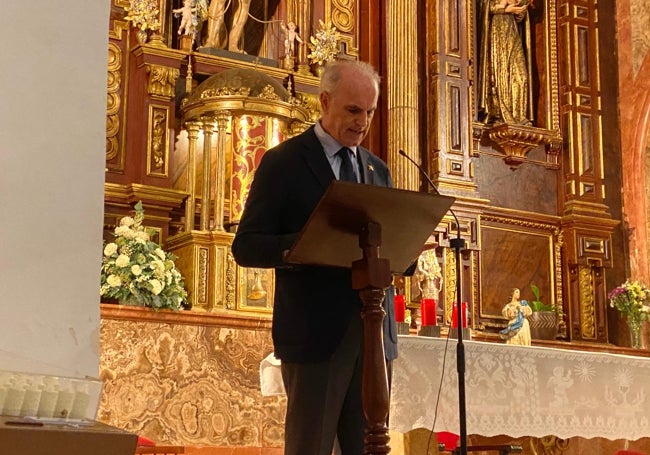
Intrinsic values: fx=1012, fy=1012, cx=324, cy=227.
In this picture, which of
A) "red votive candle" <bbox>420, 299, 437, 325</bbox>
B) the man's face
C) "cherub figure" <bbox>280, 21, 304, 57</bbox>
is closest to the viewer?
the man's face

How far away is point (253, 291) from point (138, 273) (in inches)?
37.9

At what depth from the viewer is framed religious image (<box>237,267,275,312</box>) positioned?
685 centimetres

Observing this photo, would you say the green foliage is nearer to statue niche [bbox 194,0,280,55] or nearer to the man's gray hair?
statue niche [bbox 194,0,280,55]

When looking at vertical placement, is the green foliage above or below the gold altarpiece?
below

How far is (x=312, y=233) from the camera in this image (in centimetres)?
243

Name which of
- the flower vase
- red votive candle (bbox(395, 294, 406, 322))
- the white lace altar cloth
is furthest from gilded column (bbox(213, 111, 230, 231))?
the flower vase

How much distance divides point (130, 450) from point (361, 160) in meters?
1.86

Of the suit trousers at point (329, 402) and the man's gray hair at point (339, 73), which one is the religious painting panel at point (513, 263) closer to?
the man's gray hair at point (339, 73)

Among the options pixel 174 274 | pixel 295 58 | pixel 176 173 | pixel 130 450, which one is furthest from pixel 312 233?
pixel 295 58

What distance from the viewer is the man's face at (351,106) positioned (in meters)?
2.86

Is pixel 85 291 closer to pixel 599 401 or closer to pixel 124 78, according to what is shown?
pixel 599 401

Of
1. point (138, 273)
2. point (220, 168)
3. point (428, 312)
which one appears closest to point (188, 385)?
point (138, 273)

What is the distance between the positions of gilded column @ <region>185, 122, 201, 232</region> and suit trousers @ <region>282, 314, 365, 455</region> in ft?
14.7

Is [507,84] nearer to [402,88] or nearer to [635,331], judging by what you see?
[402,88]
